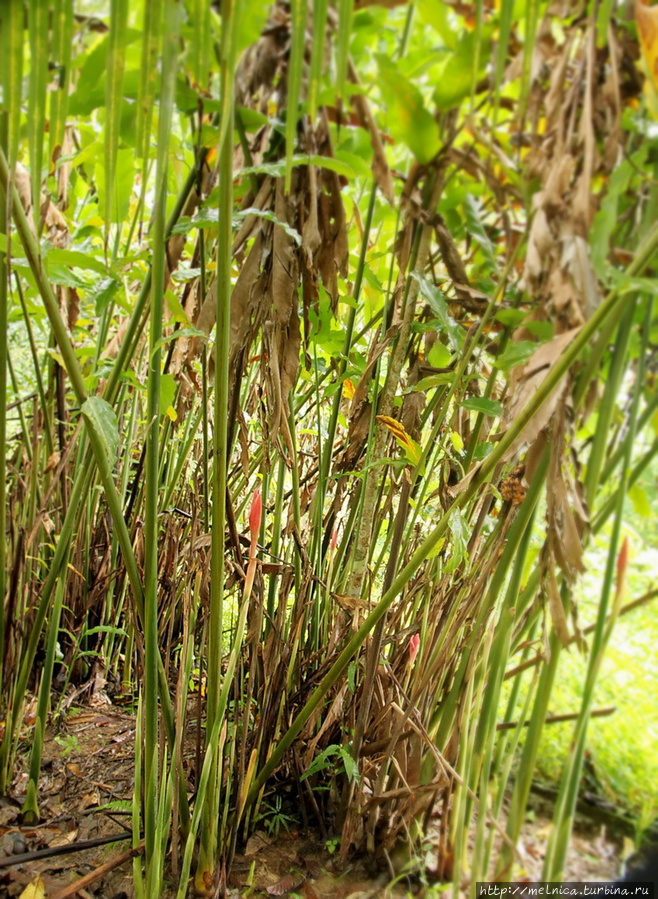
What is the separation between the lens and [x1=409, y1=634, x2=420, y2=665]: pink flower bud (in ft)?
2.47

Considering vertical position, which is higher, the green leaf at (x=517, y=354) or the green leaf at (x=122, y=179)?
the green leaf at (x=122, y=179)

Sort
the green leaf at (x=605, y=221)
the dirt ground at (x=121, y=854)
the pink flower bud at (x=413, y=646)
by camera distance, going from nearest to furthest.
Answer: the green leaf at (x=605, y=221), the dirt ground at (x=121, y=854), the pink flower bud at (x=413, y=646)

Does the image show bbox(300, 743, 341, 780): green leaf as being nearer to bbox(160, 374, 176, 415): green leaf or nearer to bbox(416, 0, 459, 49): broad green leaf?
bbox(160, 374, 176, 415): green leaf

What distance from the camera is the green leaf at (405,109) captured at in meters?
0.45

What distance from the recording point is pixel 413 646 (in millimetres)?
759

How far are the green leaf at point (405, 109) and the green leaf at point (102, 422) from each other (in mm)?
368

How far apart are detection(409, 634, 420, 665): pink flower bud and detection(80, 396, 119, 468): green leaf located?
1.46ft

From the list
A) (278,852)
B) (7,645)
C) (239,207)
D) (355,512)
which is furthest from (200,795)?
(239,207)

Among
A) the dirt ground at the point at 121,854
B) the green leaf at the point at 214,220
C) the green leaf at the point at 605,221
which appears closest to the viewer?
the green leaf at the point at 605,221

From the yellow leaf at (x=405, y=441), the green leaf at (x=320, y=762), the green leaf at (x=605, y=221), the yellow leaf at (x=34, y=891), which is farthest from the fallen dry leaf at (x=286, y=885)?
the green leaf at (x=605, y=221)

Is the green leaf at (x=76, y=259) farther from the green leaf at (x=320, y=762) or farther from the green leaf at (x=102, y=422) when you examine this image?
the green leaf at (x=320, y=762)

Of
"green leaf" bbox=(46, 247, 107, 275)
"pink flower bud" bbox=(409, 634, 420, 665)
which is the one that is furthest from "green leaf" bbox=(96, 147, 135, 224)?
"pink flower bud" bbox=(409, 634, 420, 665)

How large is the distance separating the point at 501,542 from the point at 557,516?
11 cm

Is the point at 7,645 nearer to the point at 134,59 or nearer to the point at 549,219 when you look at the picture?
the point at 134,59
